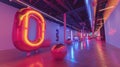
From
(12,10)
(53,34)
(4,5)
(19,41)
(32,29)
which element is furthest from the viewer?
(53,34)

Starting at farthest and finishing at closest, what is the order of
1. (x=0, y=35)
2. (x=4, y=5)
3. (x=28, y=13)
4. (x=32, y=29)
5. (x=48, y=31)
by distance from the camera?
(x=48, y=31), (x=32, y=29), (x=4, y=5), (x=0, y=35), (x=28, y=13)

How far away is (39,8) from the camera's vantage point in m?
9.41

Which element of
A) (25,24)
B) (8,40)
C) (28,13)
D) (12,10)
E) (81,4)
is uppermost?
(81,4)

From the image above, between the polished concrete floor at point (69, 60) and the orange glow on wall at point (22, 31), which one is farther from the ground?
the orange glow on wall at point (22, 31)

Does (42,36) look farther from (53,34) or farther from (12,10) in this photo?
(53,34)

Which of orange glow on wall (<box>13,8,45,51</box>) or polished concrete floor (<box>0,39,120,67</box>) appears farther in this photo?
orange glow on wall (<box>13,8,45,51</box>)

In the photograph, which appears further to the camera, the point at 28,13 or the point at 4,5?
the point at 4,5

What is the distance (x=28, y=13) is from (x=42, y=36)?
1310mm

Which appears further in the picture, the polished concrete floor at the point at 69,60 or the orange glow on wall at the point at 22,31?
the orange glow on wall at the point at 22,31

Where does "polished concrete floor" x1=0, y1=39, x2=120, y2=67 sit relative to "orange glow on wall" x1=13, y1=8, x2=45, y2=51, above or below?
below

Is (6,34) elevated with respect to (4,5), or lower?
lower

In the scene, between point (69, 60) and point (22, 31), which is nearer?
point (69, 60)

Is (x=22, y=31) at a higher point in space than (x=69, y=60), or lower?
higher

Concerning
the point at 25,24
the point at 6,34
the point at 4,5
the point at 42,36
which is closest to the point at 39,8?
the point at 4,5
